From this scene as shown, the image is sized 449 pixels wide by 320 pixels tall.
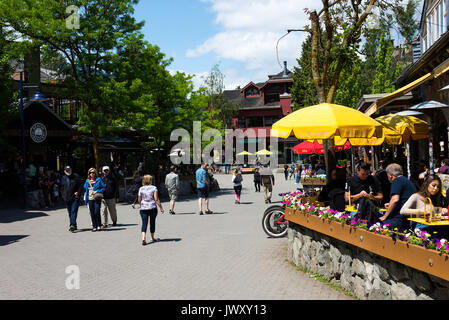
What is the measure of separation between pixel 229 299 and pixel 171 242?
514cm

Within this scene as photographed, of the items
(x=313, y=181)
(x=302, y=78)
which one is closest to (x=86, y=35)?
(x=313, y=181)

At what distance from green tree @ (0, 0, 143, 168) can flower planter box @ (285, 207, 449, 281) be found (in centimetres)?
1722

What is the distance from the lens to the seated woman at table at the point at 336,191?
8883 millimetres

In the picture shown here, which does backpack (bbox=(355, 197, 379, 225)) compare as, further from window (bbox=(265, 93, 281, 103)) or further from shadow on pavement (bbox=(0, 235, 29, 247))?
window (bbox=(265, 93, 281, 103))

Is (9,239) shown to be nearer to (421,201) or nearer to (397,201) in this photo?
(397,201)

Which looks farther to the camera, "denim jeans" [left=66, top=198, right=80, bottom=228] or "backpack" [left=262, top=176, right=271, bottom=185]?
"backpack" [left=262, top=176, right=271, bottom=185]

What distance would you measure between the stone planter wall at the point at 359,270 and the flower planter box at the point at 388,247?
0.13 m

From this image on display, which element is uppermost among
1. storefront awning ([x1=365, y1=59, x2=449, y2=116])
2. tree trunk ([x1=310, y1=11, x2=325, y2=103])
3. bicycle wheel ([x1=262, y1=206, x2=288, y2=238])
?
tree trunk ([x1=310, y1=11, x2=325, y2=103])

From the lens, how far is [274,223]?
39.6 ft

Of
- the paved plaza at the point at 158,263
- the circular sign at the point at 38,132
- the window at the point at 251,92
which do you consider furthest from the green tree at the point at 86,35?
the window at the point at 251,92

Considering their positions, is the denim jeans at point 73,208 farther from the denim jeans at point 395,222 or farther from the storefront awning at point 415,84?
the denim jeans at point 395,222

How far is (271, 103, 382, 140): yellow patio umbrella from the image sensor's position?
8.90 meters

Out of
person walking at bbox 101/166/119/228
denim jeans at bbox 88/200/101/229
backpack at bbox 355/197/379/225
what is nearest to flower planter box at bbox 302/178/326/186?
person walking at bbox 101/166/119/228
